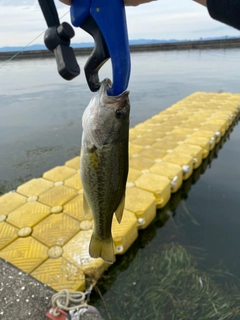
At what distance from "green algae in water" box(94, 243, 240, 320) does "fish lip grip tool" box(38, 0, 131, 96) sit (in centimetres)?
271

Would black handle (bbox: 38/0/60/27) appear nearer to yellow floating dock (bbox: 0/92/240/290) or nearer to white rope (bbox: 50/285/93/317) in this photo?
white rope (bbox: 50/285/93/317)

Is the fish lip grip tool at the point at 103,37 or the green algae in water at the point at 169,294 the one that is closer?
the fish lip grip tool at the point at 103,37

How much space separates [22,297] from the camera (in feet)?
7.44

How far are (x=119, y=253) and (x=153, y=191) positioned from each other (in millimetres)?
1196

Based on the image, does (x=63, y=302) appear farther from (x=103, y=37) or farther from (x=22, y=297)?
(x=103, y=37)

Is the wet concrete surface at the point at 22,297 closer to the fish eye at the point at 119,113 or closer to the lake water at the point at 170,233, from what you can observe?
the lake water at the point at 170,233

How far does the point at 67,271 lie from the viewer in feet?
9.44

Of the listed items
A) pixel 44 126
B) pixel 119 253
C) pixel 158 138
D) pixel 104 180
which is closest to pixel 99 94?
pixel 104 180

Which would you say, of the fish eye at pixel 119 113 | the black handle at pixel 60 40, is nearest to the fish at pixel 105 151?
the fish eye at pixel 119 113

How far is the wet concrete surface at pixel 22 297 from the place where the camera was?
84.3 inches

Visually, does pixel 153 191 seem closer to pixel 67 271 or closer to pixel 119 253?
pixel 119 253

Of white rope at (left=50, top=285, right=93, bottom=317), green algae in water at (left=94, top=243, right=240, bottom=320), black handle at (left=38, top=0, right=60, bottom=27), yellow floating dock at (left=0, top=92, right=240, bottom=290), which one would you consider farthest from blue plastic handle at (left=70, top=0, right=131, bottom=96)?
green algae in water at (left=94, top=243, right=240, bottom=320)

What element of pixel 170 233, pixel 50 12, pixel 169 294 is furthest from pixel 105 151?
pixel 170 233

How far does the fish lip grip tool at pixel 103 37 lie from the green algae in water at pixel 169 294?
8.89 ft
